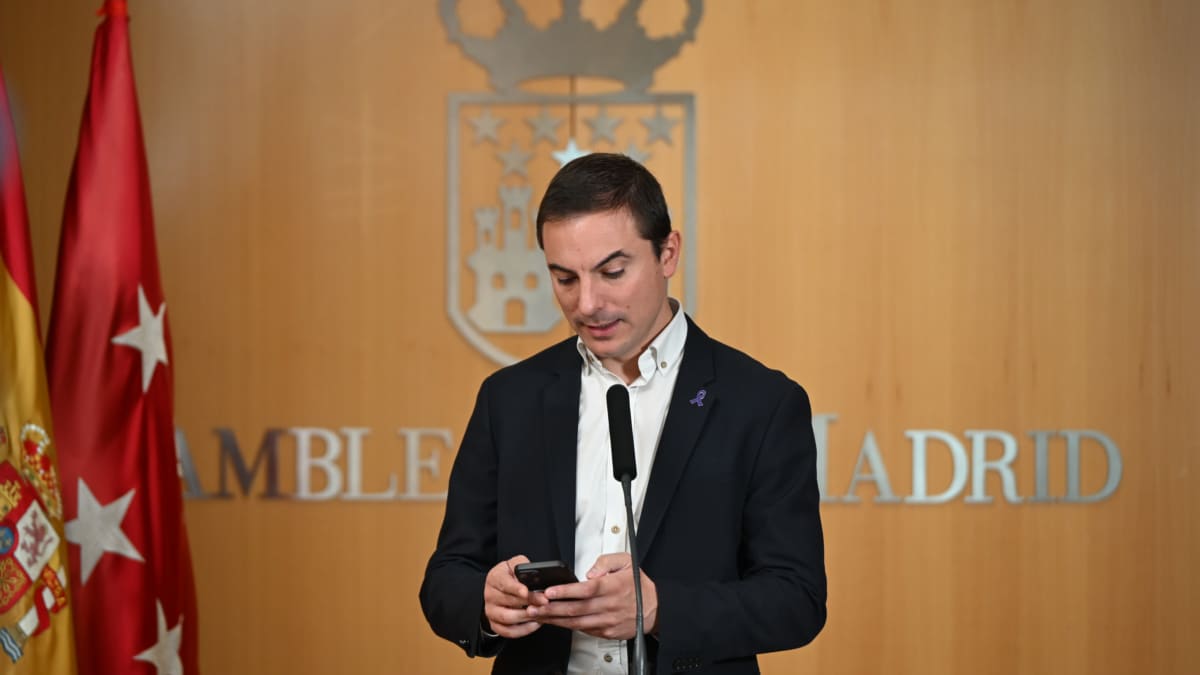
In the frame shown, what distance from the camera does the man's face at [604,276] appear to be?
182 centimetres

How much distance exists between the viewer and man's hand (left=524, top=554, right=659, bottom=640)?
1601 mm

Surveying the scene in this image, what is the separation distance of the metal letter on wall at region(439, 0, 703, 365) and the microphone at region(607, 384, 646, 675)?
222cm

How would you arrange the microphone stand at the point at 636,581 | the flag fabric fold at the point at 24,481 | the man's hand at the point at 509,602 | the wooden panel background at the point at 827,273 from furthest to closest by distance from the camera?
1. the wooden panel background at the point at 827,273
2. the flag fabric fold at the point at 24,481
3. the man's hand at the point at 509,602
4. the microphone stand at the point at 636,581

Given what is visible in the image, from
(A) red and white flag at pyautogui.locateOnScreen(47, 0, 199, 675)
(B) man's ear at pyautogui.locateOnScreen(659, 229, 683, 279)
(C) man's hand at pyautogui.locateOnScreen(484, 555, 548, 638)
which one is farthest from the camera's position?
(A) red and white flag at pyautogui.locateOnScreen(47, 0, 199, 675)

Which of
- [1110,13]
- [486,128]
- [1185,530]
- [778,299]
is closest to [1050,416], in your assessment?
[1185,530]

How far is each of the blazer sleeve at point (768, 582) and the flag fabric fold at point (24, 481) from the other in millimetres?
1470

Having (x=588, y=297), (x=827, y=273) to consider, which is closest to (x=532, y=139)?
(x=827, y=273)

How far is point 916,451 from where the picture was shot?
3.75 metres

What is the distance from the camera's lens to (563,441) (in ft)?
6.24

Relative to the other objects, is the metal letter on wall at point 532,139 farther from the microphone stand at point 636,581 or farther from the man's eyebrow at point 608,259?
the microphone stand at point 636,581

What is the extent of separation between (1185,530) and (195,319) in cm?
303

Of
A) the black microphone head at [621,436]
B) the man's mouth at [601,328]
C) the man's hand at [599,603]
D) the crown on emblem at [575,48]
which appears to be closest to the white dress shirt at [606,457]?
the man's mouth at [601,328]

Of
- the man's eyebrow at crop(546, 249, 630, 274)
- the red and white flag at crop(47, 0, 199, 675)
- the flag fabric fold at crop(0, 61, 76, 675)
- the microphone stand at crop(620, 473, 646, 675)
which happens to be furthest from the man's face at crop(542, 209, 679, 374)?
the red and white flag at crop(47, 0, 199, 675)

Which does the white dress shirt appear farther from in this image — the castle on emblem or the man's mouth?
the castle on emblem
